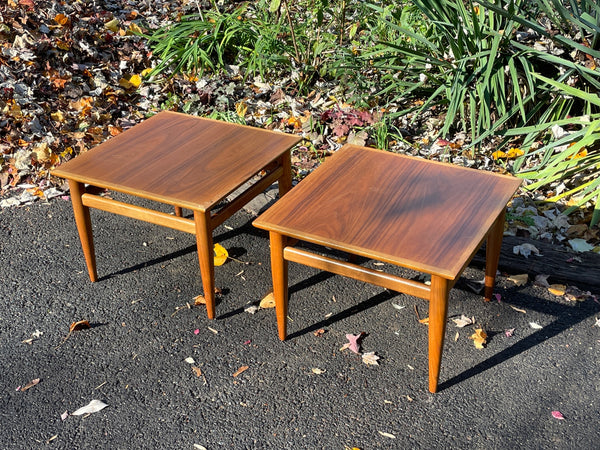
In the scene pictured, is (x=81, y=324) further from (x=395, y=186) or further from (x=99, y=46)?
(x=99, y=46)

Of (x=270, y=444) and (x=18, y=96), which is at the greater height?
(x=18, y=96)

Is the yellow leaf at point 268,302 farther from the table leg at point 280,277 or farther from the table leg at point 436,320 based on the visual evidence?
the table leg at point 436,320

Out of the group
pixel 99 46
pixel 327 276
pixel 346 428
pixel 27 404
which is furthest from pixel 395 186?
pixel 99 46

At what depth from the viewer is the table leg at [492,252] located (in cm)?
272

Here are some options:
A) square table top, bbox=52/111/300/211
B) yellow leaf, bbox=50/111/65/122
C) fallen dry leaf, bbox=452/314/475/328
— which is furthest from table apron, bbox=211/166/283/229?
yellow leaf, bbox=50/111/65/122

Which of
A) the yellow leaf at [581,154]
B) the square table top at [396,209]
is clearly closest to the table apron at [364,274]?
the square table top at [396,209]

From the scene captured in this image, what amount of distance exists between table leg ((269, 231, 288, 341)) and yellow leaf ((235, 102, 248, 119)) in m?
2.03

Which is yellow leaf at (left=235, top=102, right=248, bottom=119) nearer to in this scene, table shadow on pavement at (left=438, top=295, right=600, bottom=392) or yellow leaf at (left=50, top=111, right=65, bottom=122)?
yellow leaf at (left=50, top=111, right=65, bottom=122)

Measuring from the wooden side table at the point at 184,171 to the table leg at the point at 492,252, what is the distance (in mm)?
944

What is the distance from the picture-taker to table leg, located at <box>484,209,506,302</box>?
2723mm

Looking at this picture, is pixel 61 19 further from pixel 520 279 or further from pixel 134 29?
pixel 520 279

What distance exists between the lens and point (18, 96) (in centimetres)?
434

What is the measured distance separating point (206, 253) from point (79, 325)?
0.63 m

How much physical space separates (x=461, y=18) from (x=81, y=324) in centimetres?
270
